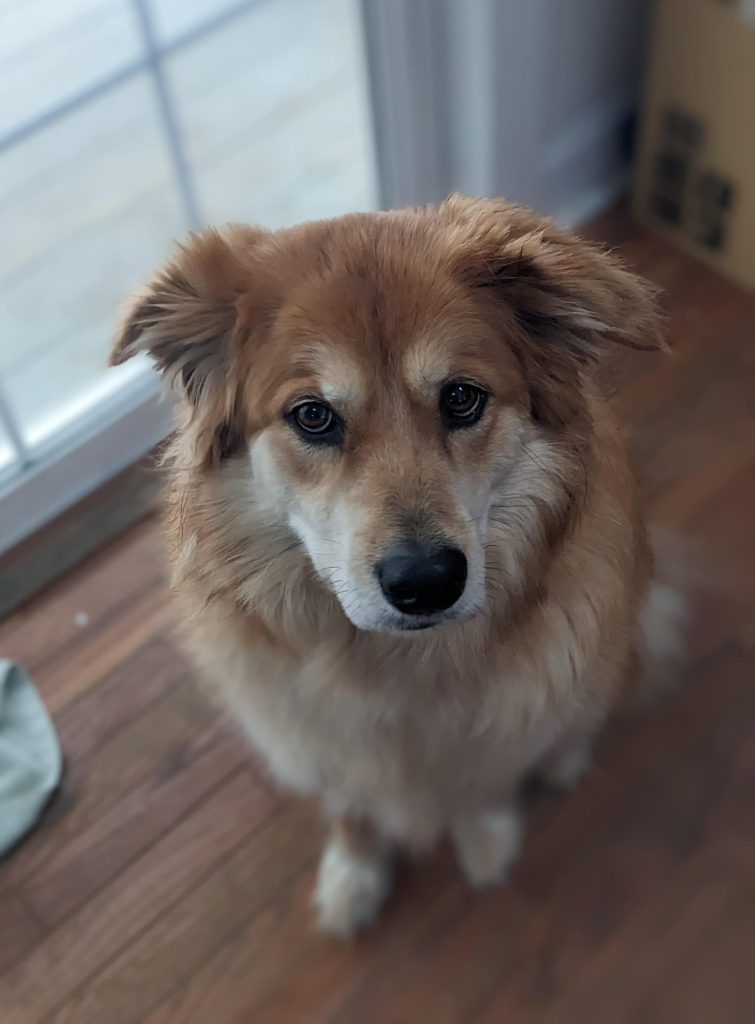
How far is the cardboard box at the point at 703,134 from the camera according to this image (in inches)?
78.1

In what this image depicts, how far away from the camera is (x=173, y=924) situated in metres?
1.58

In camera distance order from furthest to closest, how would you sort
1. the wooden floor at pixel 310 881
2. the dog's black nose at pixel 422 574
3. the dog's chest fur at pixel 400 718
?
the wooden floor at pixel 310 881 → the dog's chest fur at pixel 400 718 → the dog's black nose at pixel 422 574

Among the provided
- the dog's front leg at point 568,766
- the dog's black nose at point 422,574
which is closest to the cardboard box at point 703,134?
the dog's front leg at point 568,766

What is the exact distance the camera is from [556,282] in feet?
3.35

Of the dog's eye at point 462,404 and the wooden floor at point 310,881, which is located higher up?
the dog's eye at point 462,404

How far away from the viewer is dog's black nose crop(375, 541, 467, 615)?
981mm

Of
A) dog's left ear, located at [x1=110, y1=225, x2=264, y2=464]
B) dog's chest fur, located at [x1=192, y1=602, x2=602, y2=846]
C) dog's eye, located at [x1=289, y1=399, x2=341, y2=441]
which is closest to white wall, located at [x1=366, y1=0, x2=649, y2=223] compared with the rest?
dog's left ear, located at [x1=110, y1=225, x2=264, y2=464]

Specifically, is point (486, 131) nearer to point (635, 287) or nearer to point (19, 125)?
point (19, 125)

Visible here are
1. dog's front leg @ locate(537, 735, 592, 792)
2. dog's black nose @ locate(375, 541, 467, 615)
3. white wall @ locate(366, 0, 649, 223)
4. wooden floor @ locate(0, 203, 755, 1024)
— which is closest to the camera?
dog's black nose @ locate(375, 541, 467, 615)

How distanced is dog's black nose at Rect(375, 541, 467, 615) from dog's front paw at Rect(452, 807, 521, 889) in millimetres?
692

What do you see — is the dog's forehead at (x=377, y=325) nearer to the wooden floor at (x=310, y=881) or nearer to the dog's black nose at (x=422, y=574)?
the dog's black nose at (x=422, y=574)

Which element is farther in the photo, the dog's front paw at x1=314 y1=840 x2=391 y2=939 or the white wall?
the white wall

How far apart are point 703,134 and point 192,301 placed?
1.54 metres

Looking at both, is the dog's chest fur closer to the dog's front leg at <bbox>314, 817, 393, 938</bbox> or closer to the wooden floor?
the dog's front leg at <bbox>314, 817, 393, 938</bbox>
